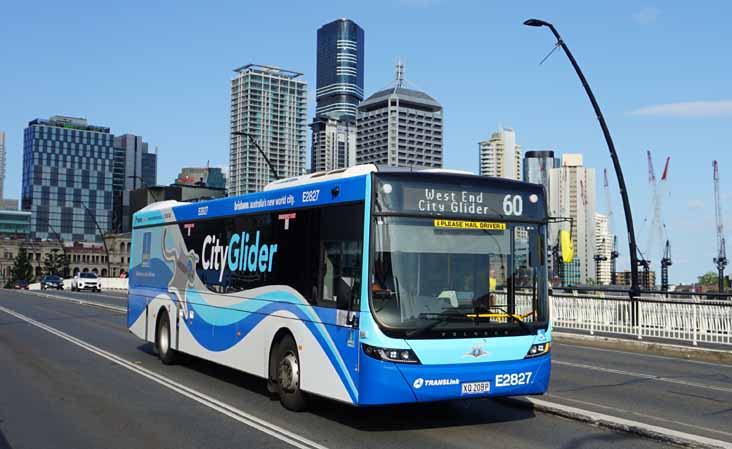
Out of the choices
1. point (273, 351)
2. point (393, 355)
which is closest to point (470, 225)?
point (393, 355)

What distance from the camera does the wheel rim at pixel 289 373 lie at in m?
10.2

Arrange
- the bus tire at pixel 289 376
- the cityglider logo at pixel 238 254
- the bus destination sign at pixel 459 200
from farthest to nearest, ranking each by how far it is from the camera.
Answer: the cityglider logo at pixel 238 254, the bus tire at pixel 289 376, the bus destination sign at pixel 459 200

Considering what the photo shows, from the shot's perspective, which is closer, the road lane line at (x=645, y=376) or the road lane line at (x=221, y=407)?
the road lane line at (x=221, y=407)

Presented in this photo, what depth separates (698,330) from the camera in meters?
21.9

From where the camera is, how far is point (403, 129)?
477 feet

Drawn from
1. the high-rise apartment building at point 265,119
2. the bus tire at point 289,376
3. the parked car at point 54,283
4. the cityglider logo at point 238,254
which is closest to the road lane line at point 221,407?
the bus tire at point 289,376

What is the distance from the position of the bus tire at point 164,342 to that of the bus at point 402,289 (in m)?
4.56

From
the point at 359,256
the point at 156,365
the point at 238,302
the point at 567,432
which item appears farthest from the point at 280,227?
the point at 156,365

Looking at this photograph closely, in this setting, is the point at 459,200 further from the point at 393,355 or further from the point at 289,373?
the point at 289,373

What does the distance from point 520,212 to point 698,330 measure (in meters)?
14.7

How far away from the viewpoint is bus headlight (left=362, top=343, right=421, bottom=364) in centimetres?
852

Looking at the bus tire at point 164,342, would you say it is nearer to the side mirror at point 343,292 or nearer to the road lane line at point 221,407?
the road lane line at point 221,407

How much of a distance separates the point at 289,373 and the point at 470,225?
126 inches

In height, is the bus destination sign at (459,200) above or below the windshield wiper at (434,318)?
above
